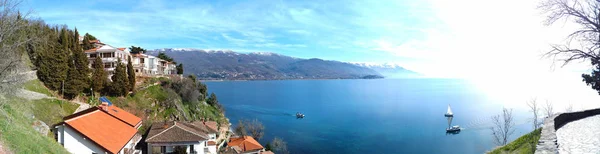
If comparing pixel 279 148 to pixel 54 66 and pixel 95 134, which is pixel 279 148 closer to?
pixel 54 66

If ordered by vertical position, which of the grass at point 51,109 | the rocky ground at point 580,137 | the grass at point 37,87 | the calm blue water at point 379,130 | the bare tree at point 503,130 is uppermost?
the grass at point 37,87

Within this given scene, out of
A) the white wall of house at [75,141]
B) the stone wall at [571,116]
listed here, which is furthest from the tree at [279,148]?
the stone wall at [571,116]

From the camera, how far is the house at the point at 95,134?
65.0 ft

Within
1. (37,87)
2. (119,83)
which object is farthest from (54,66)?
(119,83)

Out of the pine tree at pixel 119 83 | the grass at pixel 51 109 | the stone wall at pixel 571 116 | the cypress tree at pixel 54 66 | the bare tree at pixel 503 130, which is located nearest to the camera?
the stone wall at pixel 571 116

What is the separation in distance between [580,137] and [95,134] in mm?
24793

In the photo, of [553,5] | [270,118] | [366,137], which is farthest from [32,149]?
[270,118]

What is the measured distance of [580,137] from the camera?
10719mm

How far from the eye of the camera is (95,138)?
2005 cm

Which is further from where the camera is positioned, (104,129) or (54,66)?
(54,66)

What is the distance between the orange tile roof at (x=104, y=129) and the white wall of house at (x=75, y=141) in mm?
342

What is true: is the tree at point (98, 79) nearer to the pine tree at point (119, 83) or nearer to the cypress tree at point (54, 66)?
the pine tree at point (119, 83)

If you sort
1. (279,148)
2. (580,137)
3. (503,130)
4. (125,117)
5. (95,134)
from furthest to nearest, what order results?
→ (503,130) < (279,148) < (125,117) < (95,134) < (580,137)

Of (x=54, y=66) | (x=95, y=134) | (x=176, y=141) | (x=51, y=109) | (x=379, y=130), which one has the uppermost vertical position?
(x=54, y=66)
